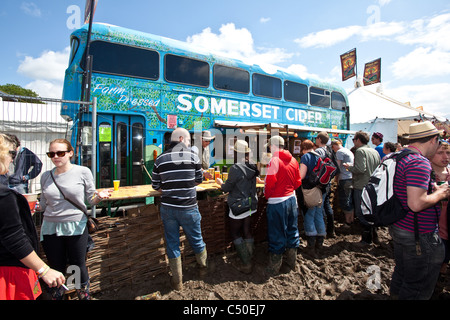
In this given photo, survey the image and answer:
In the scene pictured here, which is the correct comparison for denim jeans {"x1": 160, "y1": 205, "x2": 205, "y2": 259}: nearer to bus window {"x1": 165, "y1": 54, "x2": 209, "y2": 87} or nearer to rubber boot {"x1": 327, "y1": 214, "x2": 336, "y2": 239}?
rubber boot {"x1": 327, "y1": 214, "x2": 336, "y2": 239}

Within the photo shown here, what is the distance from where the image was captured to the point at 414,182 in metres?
2.13

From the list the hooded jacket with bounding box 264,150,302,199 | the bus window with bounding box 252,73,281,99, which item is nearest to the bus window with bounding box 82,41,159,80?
the bus window with bounding box 252,73,281,99

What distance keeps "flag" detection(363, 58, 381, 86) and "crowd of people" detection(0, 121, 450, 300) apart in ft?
62.7

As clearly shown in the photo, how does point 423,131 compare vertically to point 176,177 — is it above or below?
above

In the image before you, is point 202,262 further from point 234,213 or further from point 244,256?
point 234,213

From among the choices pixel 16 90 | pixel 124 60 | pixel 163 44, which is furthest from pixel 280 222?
pixel 16 90

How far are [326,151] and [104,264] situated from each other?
3.95 meters

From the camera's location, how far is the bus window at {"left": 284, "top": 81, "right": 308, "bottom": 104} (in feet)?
28.8

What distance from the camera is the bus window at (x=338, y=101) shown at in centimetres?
1071

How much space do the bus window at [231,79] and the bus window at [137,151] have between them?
8.55ft

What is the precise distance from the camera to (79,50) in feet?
17.3

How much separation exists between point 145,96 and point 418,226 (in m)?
5.68

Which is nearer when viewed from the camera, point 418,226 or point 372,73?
point 418,226

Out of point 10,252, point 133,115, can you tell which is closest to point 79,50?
point 133,115
